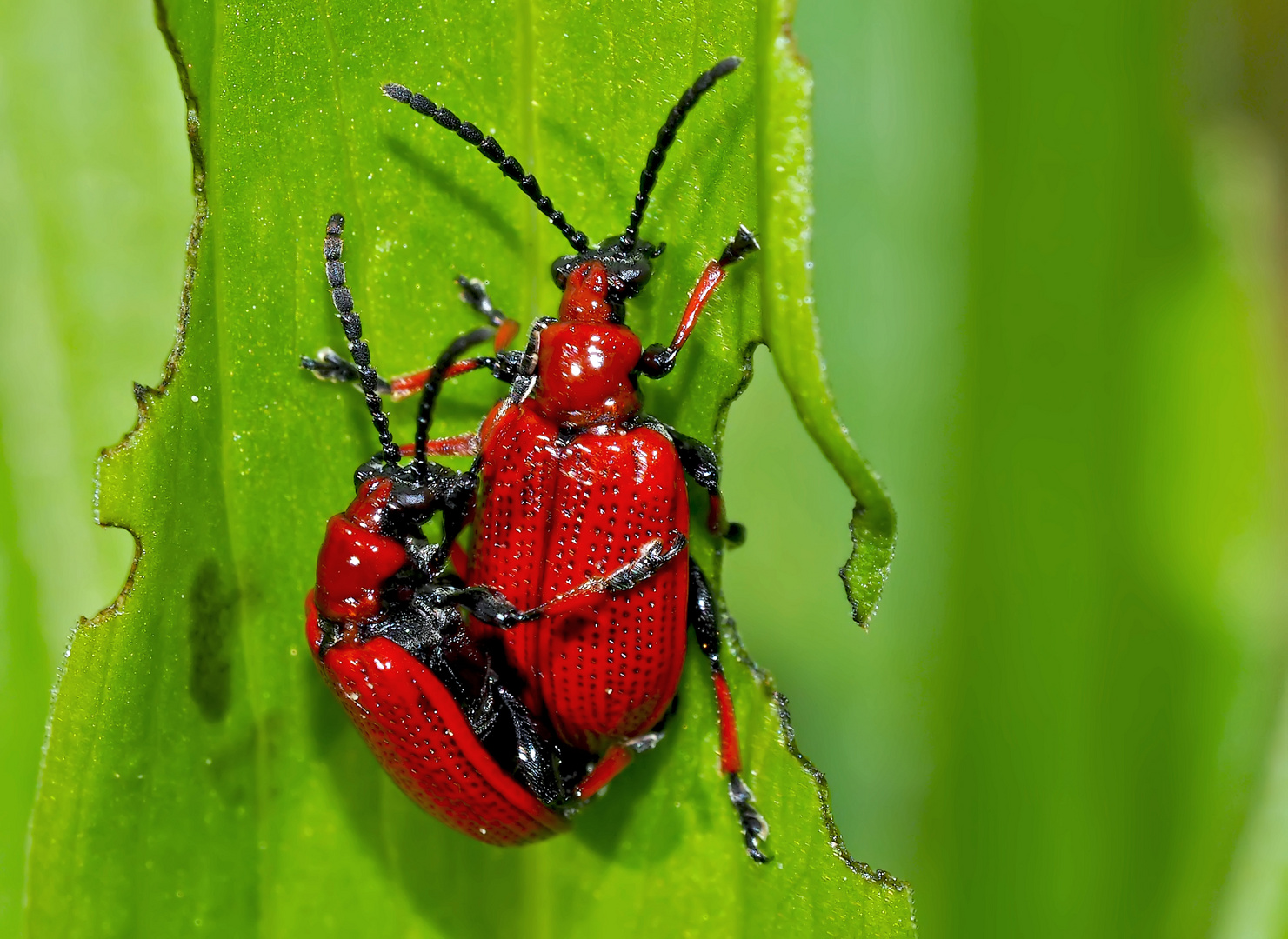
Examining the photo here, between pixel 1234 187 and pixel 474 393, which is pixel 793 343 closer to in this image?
pixel 474 393

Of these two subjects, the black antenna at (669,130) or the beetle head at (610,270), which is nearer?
the black antenna at (669,130)

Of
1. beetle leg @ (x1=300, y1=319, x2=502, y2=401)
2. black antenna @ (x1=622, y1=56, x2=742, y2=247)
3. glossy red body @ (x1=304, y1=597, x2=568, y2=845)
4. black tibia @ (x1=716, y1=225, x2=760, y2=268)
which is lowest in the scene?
glossy red body @ (x1=304, y1=597, x2=568, y2=845)

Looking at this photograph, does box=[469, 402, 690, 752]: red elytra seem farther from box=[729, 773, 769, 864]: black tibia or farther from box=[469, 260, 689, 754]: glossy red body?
box=[729, 773, 769, 864]: black tibia

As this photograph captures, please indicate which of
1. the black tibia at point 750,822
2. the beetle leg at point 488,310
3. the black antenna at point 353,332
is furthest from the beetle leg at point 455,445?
the black tibia at point 750,822

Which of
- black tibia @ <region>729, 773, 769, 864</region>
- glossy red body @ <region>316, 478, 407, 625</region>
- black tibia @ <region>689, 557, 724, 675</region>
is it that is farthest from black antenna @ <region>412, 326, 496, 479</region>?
black tibia @ <region>729, 773, 769, 864</region>

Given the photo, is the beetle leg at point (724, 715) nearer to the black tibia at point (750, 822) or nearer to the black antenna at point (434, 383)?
the black tibia at point (750, 822)

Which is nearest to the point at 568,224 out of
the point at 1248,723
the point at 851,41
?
the point at 851,41
